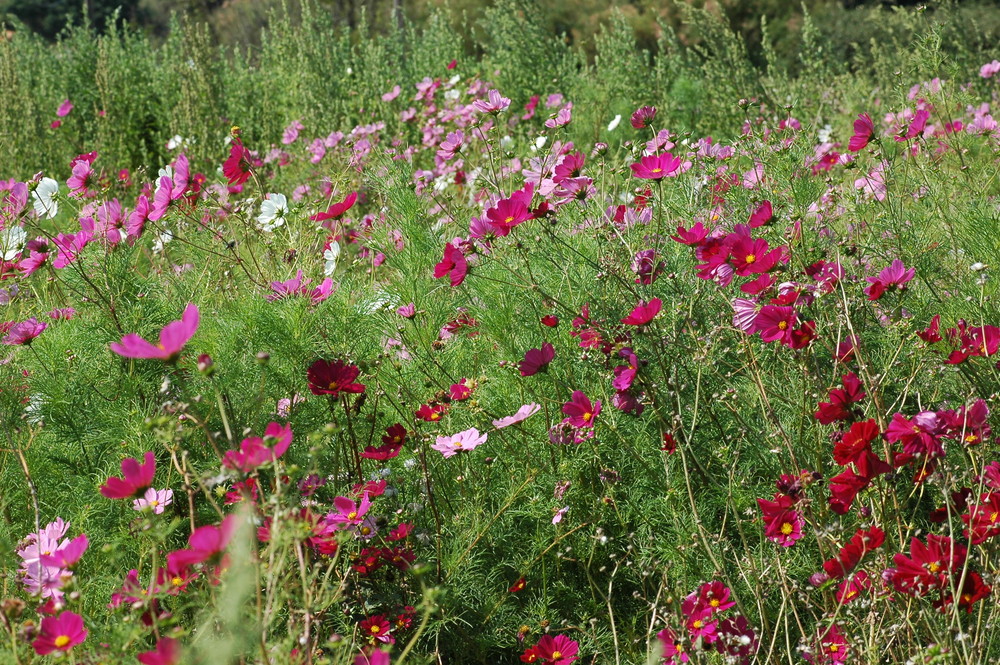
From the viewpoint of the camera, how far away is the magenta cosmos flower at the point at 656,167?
1.79 meters

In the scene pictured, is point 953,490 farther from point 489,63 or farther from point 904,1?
point 904,1

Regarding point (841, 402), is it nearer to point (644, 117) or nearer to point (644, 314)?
point (644, 314)

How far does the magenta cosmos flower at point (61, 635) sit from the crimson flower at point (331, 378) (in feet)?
2.04

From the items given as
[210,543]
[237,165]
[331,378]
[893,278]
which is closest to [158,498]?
[331,378]

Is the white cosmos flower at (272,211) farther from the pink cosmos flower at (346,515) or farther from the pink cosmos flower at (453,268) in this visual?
the pink cosmos flower at (346,515)

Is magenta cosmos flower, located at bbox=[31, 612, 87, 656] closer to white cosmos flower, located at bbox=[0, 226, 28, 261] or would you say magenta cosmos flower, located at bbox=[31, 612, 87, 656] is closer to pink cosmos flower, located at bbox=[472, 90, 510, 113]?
white cosmos flower, located at bbox=[0, 226, 28, 261]

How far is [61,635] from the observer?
3.62 feet

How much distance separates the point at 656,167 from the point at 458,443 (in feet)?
2.26

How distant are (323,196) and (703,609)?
92.0 inches

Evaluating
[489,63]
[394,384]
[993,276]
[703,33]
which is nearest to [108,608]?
[394,384]

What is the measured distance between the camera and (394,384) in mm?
2074

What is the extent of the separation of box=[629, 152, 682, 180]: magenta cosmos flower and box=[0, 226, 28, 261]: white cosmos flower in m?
1.35

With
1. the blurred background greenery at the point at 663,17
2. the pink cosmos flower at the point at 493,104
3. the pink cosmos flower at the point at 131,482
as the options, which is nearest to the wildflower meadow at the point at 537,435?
the pink cosmos flower at the point at 131,482

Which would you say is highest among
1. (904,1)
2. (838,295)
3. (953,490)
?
(838,295)
